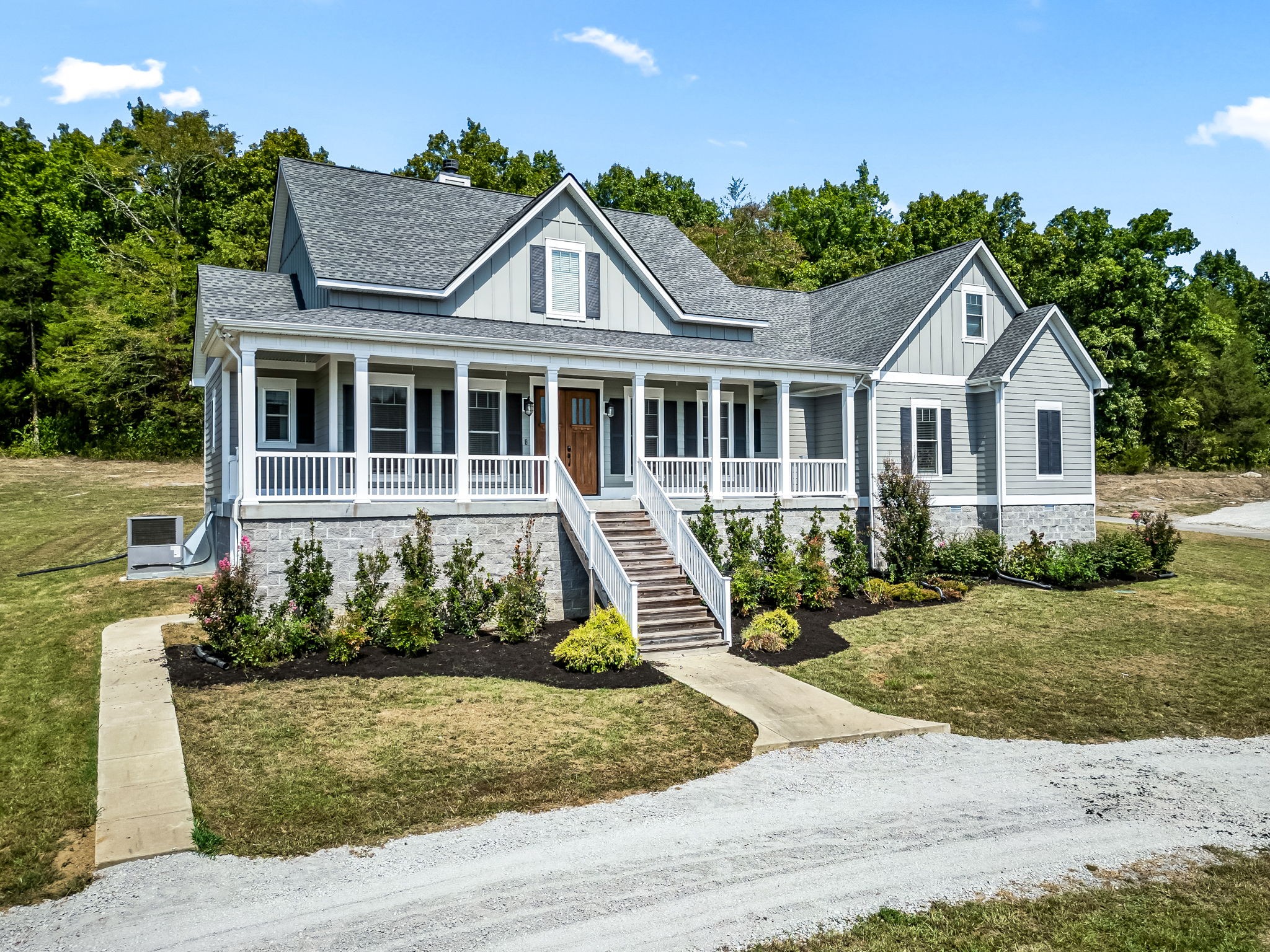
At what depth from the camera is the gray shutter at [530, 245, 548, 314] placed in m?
17.9

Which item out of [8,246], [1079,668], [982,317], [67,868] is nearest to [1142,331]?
[982,317]

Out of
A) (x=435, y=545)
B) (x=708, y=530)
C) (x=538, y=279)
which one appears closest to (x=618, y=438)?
(x=708, y=530)

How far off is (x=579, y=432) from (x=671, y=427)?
8.54 ft

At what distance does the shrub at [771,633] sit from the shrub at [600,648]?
6.41 ft

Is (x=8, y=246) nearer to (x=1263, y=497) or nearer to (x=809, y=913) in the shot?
(x=809, y=913)

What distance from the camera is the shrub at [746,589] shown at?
15344mm

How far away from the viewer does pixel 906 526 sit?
1850 centimetres

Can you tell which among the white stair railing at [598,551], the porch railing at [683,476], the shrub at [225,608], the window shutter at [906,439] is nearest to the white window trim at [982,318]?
the window shutter at [906,439]

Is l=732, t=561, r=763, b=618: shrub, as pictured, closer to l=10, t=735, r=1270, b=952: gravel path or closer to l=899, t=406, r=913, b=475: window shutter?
l=899, t=406, r=913, b=475: window shutter

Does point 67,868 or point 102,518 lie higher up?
point 102,518

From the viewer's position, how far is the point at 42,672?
39.1ft

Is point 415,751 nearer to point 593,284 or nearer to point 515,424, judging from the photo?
point 515,424

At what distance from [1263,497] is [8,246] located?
183 feet

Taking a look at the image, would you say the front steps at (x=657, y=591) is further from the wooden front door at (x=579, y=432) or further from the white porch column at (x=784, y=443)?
the white porch column at (x=784, y=443)
